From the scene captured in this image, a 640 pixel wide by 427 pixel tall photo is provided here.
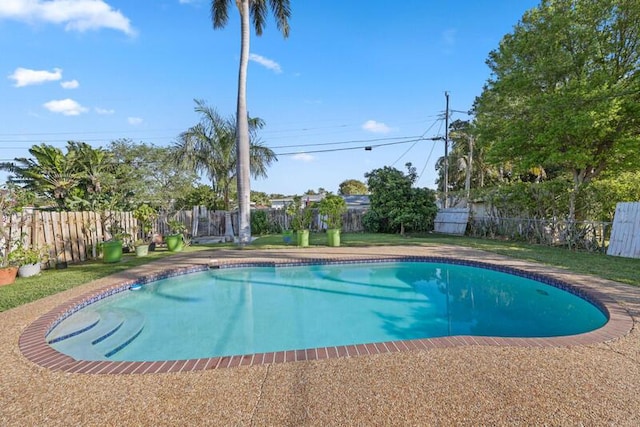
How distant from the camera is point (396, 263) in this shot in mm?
8477

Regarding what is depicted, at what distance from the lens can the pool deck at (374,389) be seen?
1.99 m

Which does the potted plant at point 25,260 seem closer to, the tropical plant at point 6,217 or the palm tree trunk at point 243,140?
the tropical plant at point 6,217

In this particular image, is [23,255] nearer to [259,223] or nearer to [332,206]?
[332,206]

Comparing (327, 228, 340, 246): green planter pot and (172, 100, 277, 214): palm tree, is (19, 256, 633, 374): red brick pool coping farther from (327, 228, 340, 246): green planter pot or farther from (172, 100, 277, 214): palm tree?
(172, 100, 277, 214): palm tree

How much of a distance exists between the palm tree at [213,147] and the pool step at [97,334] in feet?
36.0

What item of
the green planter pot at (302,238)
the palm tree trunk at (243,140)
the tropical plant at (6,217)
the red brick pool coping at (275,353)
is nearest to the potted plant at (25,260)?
the tropical plant at (6,217)

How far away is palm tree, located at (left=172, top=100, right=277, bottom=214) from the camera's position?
48.1ft

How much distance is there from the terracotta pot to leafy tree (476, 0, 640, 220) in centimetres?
1439

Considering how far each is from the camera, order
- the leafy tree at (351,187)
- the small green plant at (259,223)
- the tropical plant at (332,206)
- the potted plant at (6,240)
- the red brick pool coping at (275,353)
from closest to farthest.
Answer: the red brick pool coping at (275,353) < the potted plant at (6,240) < the tropical plant at (332,206) < the small green plant at (259,223) < the leafy tree at (351,187)

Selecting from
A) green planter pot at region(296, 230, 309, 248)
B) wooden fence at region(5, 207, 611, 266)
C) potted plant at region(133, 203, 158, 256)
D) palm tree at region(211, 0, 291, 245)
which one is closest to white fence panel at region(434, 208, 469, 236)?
wooden fence at region(5, 207, 611, 266)

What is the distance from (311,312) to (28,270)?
613 centimetres

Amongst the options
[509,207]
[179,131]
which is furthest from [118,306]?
[509,207]

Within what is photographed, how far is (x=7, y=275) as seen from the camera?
5.88 meters

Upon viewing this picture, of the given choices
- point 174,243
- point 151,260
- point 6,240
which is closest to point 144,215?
point 174,243
